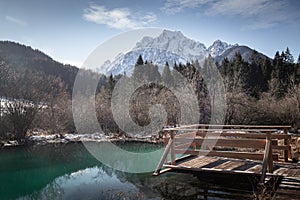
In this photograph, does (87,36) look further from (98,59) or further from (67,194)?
(67,194)

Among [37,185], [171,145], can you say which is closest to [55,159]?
[37,185]

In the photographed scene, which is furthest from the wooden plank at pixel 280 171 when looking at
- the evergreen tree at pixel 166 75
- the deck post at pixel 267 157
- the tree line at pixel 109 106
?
the evergreen tree at pixel 166 75

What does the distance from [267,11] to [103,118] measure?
1551cm

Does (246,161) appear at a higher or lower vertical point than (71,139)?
higher

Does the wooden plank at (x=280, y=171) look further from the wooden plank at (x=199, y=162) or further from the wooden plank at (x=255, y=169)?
the wooden plank at (x=199, y=162)

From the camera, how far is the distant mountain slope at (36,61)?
1470 inches

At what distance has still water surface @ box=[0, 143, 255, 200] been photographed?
7.45 meters

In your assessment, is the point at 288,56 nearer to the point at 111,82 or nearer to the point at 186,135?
the point at 111,82

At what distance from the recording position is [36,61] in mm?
39844

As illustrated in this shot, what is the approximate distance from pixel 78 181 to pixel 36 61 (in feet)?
113

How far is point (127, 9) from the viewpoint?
37.6 ft

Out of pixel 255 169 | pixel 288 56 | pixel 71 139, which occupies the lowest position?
pixel 71 139

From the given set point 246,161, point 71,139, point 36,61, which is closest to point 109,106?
point 71,139

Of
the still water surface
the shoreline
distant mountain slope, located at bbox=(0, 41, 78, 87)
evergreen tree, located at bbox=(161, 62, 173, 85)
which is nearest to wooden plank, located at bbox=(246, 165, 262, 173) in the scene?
the still water surface
